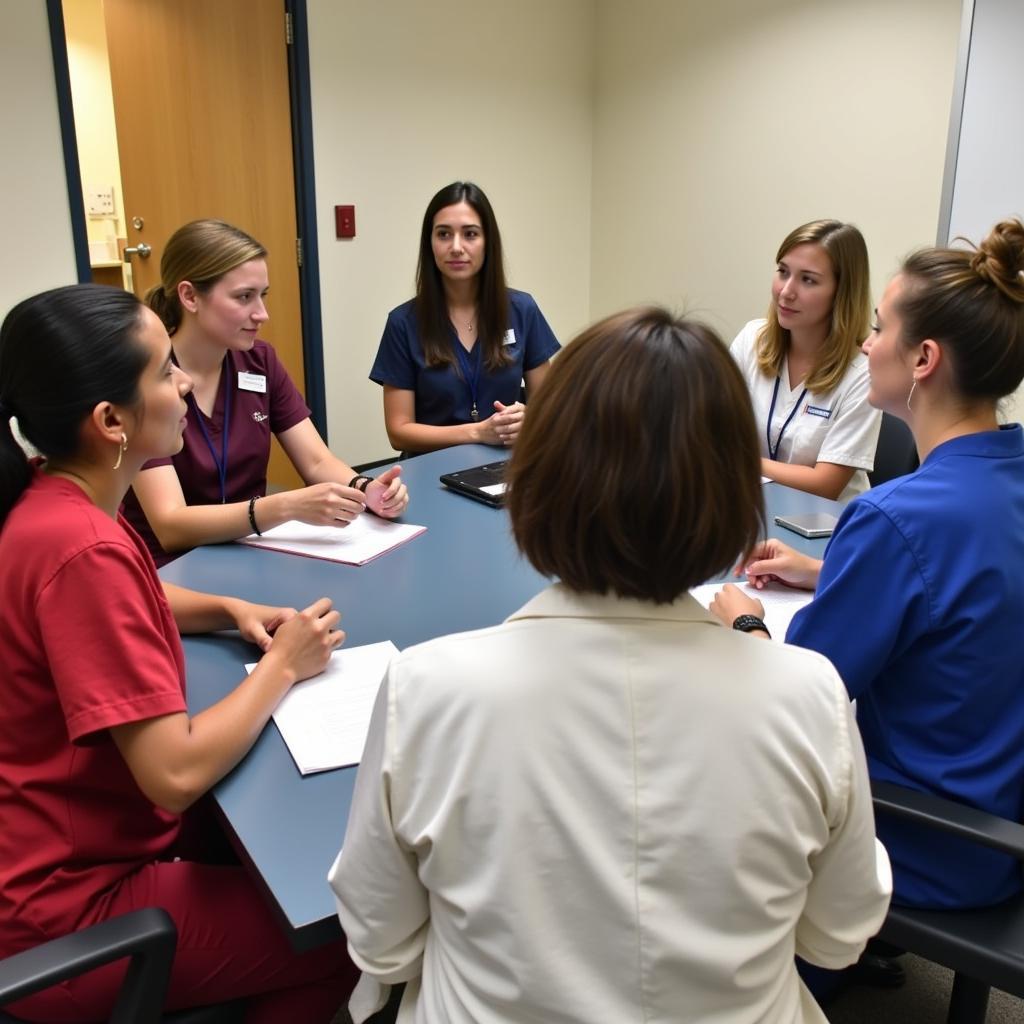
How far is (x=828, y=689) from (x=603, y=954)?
0.28 meters

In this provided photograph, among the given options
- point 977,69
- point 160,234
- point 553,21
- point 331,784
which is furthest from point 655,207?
point 331,784

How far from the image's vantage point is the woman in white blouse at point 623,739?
0.72m

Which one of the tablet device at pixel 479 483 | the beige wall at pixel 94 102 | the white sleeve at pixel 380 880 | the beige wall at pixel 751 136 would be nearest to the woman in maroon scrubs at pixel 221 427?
the tablet device at pixel 479 483

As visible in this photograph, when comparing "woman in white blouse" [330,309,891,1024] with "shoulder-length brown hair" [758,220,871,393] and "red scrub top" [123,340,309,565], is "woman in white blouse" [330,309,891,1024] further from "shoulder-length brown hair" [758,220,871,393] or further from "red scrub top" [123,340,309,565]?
"shoulder-length brown hair" [758,220,871,393]

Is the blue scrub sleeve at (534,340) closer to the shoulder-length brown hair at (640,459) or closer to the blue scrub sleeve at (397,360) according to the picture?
the blue scrub sleeve at (397,360)

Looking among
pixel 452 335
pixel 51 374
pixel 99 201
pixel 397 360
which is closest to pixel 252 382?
pixel 397 360

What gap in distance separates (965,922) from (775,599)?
23.1 inches

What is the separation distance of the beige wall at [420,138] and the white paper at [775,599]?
7.19 feet

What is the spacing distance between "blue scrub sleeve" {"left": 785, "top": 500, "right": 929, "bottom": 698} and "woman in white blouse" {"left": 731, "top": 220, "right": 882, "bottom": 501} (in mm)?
1095

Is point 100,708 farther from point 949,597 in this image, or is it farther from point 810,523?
point 810,523

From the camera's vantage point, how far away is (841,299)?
2.34 metres

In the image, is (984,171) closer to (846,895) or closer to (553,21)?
(553,21)

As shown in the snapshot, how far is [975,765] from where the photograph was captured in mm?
1191

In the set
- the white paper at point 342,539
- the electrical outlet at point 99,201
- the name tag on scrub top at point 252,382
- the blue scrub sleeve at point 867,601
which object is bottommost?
the white paper at point 342,539
